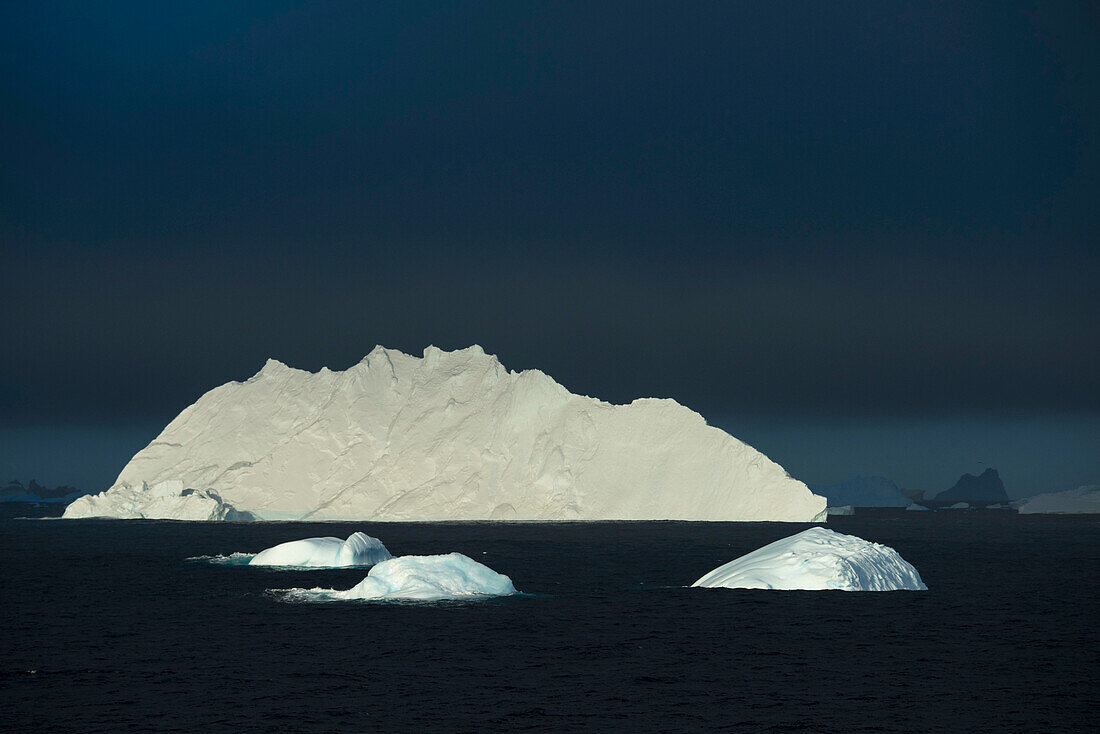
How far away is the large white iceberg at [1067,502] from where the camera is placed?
16545cm

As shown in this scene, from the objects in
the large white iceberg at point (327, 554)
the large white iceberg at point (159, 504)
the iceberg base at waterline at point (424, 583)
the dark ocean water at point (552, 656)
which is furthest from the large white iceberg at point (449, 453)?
the iceberg base at waterline at point (424, 583)

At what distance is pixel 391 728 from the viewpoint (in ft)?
70.0

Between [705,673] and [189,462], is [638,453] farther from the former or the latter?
[705,673]

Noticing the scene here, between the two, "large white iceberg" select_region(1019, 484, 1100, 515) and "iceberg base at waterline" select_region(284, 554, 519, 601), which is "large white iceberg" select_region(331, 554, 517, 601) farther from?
"large white iceberg" select_region(1019, 484, 1100, 515)

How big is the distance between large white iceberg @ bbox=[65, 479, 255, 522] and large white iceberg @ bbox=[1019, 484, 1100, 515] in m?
121

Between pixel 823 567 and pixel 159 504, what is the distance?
9258 cm

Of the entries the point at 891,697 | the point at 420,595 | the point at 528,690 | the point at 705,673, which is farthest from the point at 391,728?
the point at 420,595

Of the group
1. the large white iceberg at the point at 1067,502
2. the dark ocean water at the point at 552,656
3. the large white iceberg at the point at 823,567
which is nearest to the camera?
the dark ocean water at the point at 552,656

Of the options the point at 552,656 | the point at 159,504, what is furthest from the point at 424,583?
the point at 159,504

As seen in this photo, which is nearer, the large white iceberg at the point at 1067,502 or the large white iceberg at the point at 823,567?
the large white iceberg at the point at 823,567

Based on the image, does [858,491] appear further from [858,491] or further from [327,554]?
[327,554]

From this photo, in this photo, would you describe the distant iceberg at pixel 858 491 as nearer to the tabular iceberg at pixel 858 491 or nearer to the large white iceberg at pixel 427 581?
the tabular iceberg at pixel 858 491

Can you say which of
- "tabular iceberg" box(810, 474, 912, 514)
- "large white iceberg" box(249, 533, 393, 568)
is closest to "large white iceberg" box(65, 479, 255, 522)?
"large white iceberg" box(249, 533, 393, 568)

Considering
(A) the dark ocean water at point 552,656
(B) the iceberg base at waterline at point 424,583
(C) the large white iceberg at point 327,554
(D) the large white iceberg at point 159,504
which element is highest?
(D) the large white iceberg at point 159,504
